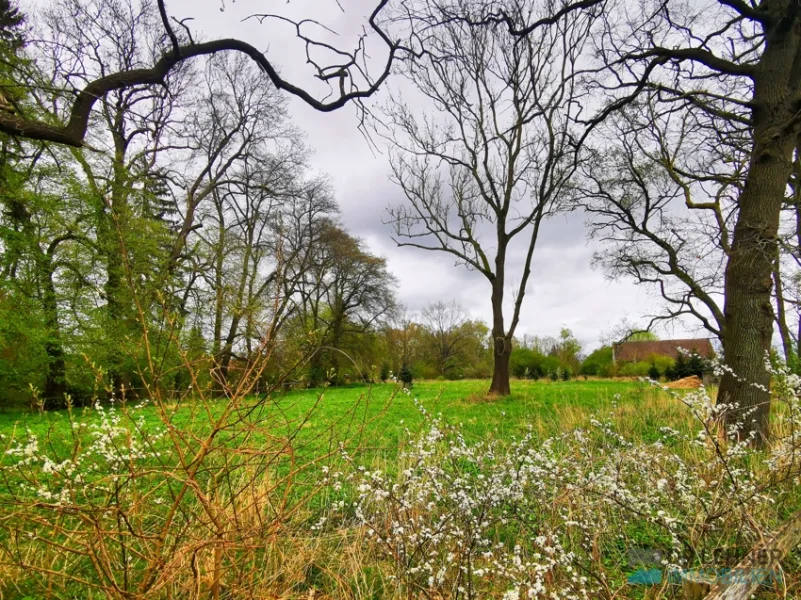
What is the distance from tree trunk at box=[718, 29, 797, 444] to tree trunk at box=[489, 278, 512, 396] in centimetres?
621

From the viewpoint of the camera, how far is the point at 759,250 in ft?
15.9

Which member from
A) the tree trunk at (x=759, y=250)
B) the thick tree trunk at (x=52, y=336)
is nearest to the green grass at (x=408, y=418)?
the thick tree trunk at (x=52, y=336)

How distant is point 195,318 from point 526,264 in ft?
34.8

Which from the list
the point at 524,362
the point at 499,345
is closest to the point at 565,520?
the point at 499,345

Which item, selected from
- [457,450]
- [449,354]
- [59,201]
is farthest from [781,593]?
[449,354]

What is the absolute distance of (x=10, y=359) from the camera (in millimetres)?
10359

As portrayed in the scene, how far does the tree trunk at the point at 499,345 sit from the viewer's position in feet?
37.6

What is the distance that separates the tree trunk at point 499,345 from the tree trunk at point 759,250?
244 inches

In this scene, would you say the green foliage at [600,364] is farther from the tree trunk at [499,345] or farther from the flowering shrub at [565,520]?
the flowering shrub at [565,520]

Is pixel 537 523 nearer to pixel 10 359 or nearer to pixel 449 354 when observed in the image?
pixel 10 359

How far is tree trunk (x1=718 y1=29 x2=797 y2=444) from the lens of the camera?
498 cm

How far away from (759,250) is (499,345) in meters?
7.04

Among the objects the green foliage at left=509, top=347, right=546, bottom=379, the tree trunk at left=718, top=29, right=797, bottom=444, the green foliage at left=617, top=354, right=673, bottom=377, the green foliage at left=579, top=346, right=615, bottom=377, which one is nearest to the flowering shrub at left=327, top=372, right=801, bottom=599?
the tree trunk at left=718, top=29, right=797, bottom=444

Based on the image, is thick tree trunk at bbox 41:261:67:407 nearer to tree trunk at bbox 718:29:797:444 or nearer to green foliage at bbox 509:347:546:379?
tree trunk at bbox 718:29:797:444
